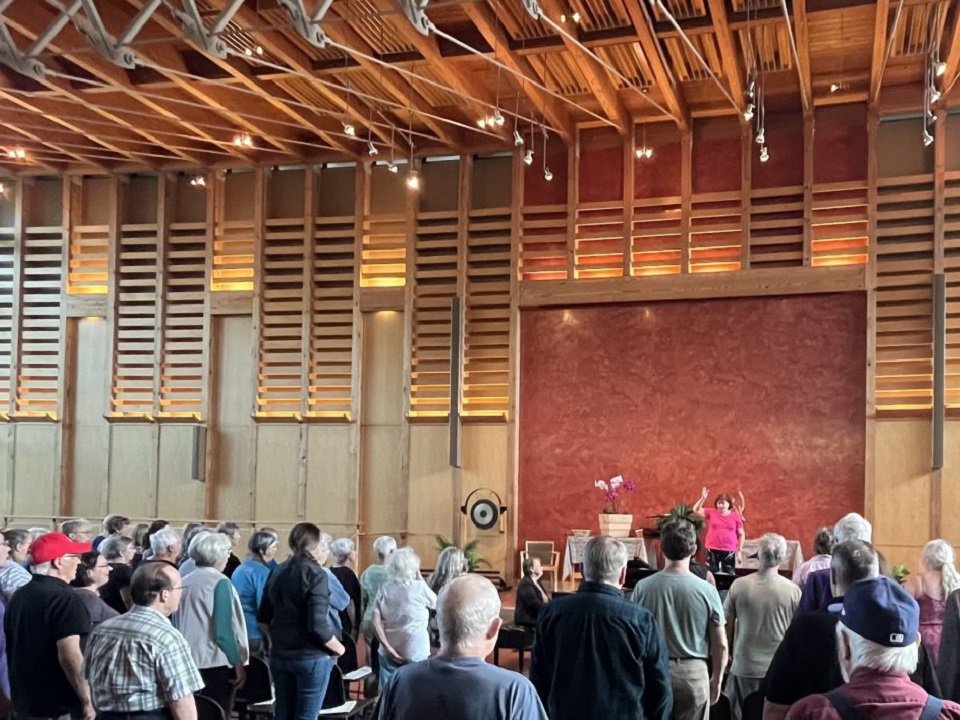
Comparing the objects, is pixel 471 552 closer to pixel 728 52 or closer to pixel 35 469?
pixel 728 52

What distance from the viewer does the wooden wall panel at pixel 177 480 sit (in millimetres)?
12672

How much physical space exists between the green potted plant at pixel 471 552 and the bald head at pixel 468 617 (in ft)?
28.8

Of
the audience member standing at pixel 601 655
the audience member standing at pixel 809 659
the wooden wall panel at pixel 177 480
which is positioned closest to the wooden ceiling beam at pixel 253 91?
the wooden wall panel at pixel 177 480

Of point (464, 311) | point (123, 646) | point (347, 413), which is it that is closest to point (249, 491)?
point (347, 413)

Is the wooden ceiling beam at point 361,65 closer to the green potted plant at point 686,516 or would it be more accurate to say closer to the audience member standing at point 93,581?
the green potted plant at point 686,516

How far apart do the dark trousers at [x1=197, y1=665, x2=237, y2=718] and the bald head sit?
278 cm

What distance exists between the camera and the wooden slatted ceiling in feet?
34.0

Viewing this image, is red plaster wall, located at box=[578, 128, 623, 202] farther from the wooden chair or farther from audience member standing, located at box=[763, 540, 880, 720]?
audience member standing, located at box=[763, 540, 880, 720]

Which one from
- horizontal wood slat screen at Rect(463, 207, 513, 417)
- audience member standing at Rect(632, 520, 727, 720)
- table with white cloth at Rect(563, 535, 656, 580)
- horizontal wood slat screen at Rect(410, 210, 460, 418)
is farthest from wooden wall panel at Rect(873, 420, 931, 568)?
audience member standing at Rect(632, 520, 727, 720)

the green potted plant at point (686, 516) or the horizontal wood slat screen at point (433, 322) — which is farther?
the horizontal wood slat screen at point (433, 322)

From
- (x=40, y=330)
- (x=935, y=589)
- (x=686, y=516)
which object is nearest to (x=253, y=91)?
(x=40, y=330)

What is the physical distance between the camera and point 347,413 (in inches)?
487

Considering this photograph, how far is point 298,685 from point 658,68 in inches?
282

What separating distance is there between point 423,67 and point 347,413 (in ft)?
15.1
